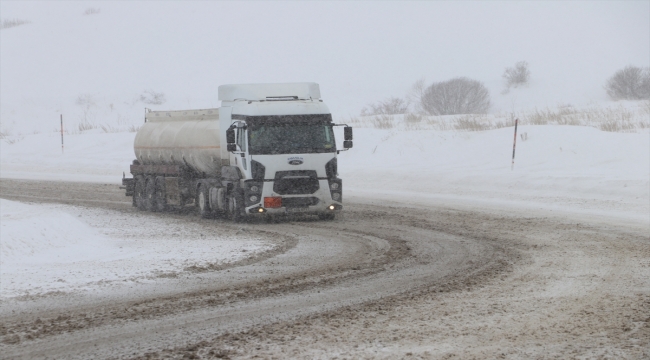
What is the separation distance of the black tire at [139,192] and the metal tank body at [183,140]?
482 mm

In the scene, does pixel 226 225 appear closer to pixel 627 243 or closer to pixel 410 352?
pixel 627 243

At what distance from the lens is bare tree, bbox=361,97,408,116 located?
202ft

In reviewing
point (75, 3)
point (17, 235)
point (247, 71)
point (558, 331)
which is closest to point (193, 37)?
point (247, 71)

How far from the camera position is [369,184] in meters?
27.7

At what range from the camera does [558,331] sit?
7801mm

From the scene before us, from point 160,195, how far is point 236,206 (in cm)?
392

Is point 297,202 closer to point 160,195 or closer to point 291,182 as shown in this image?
point 291,182

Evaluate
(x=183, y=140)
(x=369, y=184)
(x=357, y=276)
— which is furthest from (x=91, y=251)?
(x=369, y=184)

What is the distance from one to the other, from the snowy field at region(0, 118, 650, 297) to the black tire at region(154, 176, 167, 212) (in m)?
1.89

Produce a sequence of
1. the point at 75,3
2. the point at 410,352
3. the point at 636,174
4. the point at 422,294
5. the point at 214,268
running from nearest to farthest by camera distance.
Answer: the point at 410,352 < the point at 422,294 < the point at 214,268 < the point at 636,174 < the point at 75,3

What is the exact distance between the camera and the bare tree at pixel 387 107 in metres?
61.4

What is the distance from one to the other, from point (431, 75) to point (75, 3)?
44276 millimetres

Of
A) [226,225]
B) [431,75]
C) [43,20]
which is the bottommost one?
[226,225]

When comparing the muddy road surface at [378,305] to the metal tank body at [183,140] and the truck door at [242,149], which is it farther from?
the metal tank body at [183,140]
